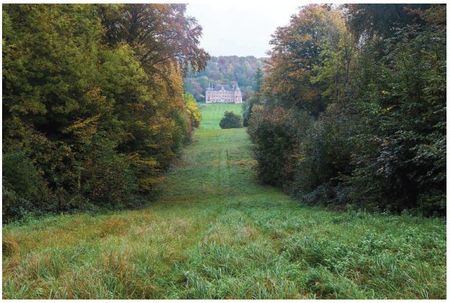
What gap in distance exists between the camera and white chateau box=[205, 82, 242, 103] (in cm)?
11000

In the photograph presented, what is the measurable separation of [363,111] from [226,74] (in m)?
94.5

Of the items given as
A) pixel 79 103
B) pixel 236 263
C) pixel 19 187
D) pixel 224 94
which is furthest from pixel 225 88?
pixel 236 263

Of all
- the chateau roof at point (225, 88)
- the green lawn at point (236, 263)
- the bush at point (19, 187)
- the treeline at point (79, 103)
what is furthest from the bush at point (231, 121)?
the green lawn at point (236, 263)

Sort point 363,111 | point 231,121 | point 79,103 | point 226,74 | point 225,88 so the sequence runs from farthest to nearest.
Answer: point 225,88
point 226,74
point 231,121
point 79,103
point 363,111

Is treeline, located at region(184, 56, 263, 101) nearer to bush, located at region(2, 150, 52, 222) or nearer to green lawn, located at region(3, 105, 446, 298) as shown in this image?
bush, located at region(2, 150, 52, 222)

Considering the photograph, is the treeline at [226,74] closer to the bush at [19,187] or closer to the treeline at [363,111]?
the treeline at [363,111]

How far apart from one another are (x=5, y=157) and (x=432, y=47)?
43.5ft

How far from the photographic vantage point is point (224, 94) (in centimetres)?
11275

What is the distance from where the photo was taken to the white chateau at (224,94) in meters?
110

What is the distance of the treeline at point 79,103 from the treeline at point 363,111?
8.31 m

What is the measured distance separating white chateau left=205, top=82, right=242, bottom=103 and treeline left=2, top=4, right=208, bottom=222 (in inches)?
A: 3344

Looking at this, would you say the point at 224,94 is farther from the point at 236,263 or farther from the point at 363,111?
the point at 236,263

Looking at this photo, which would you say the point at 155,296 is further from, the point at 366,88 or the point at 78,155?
the point at 366,88

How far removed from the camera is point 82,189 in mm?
16906
